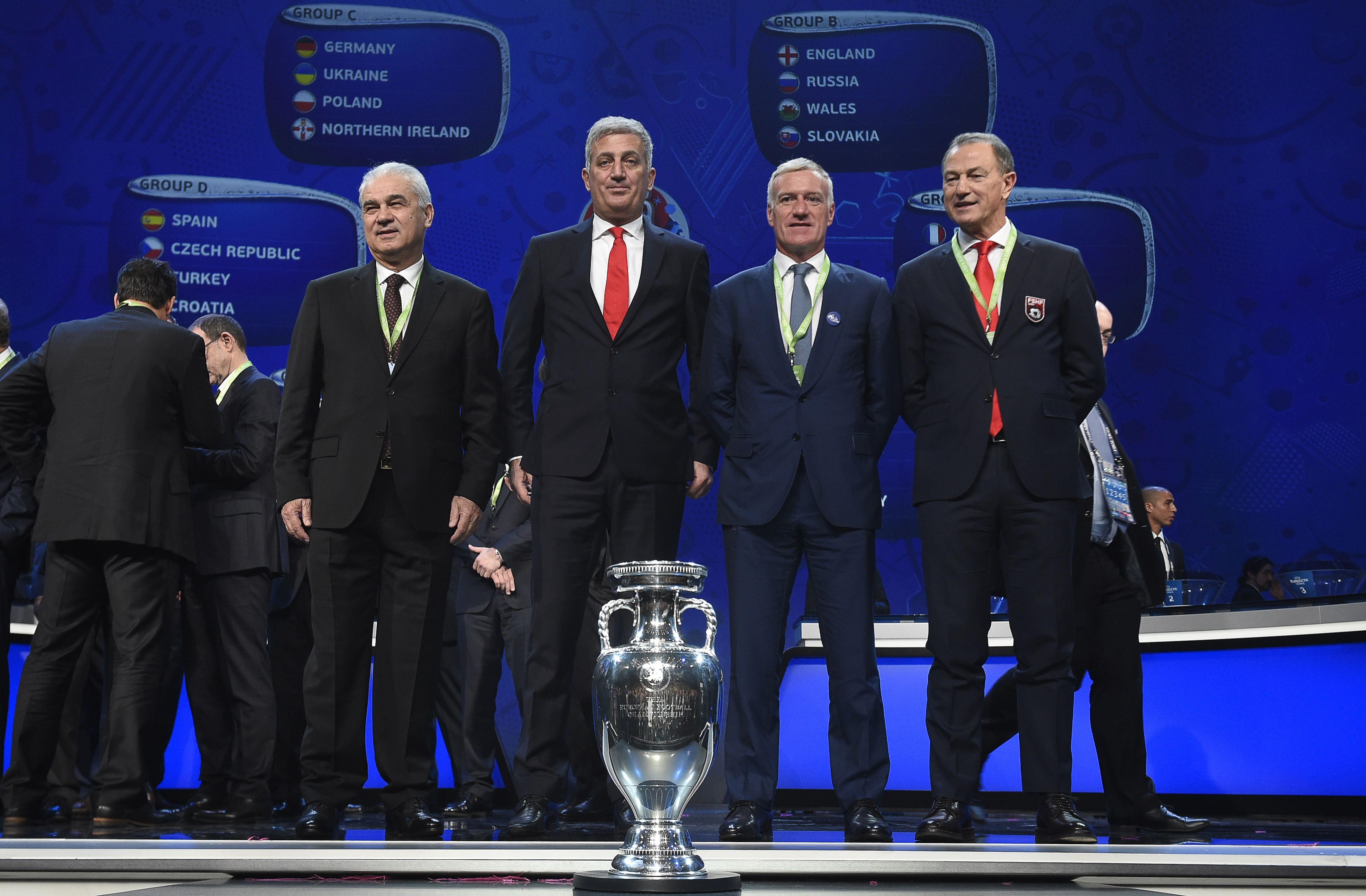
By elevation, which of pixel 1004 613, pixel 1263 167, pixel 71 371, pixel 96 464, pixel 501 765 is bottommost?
pixel 501 765

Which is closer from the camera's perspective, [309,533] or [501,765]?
[309,533]

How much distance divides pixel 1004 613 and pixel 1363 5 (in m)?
3.87

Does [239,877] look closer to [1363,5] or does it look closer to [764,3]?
[764,3]

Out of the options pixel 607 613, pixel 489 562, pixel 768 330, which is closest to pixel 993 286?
pixel 768 330

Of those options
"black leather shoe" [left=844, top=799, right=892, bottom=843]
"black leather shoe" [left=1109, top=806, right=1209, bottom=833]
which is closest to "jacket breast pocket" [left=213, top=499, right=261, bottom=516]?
"black leather shoe" [left=844, top=799, right=892, bottom=843]

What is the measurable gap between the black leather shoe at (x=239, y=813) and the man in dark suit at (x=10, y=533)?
644 mm

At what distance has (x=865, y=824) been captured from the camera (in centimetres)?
288

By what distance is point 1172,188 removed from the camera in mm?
6207

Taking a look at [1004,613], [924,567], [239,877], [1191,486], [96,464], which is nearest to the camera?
[239,877]

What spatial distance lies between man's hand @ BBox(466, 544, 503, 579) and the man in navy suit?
1.71 m

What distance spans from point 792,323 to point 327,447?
49.6 inches

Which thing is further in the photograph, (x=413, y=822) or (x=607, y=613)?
(x=413, y=822)

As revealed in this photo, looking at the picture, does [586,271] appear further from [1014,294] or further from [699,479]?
[1014,294]

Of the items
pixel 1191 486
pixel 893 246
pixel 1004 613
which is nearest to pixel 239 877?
pixel 1004 613
